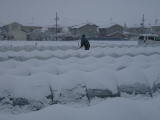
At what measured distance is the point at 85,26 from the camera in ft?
84.6

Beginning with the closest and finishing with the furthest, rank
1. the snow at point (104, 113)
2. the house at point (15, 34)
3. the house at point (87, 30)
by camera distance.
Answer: the snow at point (104, 113) < the house at point (15, 34) < the house at point (87, 30)

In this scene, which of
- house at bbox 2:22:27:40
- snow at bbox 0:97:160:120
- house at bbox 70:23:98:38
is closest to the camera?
snow at bbox 0:97:160:120

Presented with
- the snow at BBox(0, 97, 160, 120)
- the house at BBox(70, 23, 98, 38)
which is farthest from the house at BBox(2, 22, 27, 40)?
the snow at BBox(0, 97, 160, 120)

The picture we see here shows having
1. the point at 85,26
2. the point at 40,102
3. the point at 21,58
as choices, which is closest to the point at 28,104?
the point at 40,102

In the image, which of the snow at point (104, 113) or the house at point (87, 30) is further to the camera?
the house at point (87, 30)

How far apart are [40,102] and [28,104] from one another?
0.12 m

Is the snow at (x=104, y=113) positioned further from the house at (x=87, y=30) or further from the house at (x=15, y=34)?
the house at (x=87, y=30)

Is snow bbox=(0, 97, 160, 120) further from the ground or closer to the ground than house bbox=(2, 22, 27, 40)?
closer to the ground

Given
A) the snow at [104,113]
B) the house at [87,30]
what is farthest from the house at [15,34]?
the snow at [104,113]

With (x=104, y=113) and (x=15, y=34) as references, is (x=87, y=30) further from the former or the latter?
(x=104, y=113)

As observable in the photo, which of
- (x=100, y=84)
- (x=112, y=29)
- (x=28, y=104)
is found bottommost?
(x=28, y=104)

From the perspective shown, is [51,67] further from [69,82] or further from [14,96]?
[14,96]

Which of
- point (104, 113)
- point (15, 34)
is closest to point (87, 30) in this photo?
point (15, 34)

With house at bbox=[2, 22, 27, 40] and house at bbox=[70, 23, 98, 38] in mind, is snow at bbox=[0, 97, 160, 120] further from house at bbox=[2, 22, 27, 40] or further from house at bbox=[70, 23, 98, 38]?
house at bbox=[70, 23, 98, 38]
